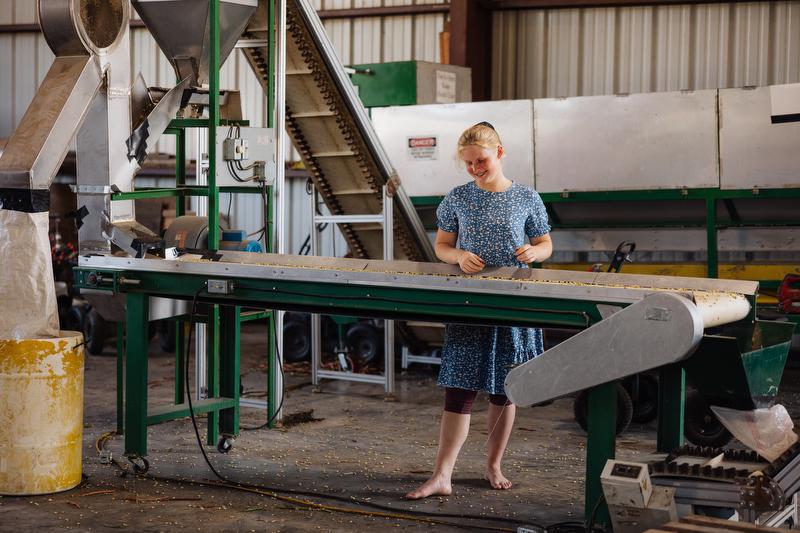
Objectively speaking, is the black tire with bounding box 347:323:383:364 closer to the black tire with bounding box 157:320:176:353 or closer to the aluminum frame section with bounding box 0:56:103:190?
the black tire with bounding box 157:320:176:353

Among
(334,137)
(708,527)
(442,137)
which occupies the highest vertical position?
(442,137)

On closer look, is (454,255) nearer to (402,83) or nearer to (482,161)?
(482,161)

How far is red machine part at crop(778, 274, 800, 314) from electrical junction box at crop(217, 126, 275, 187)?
360 centimetres

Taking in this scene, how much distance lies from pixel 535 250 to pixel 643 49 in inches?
259

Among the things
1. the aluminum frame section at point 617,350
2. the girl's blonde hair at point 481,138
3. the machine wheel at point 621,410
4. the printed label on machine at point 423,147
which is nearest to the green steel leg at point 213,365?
the girl's blonde hair at point 481,138

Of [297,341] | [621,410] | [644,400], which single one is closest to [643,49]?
[297,341]

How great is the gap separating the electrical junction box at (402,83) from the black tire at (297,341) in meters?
2.02

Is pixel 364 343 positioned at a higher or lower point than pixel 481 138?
lower

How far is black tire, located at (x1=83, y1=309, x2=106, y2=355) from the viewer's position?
363 inches

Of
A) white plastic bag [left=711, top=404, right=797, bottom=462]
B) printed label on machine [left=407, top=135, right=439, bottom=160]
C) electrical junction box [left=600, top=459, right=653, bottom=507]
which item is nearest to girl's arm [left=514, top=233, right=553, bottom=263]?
white plastic bag [left=711, top=404, right=797, bottom=462]

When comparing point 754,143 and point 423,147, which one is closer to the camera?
point 754,143

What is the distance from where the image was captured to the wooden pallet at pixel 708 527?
294 cm

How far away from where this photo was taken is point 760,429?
143 inches

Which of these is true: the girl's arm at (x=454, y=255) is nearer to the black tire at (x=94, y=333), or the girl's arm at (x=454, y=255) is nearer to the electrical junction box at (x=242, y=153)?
the electrical junction box at (x=242, y=153)
